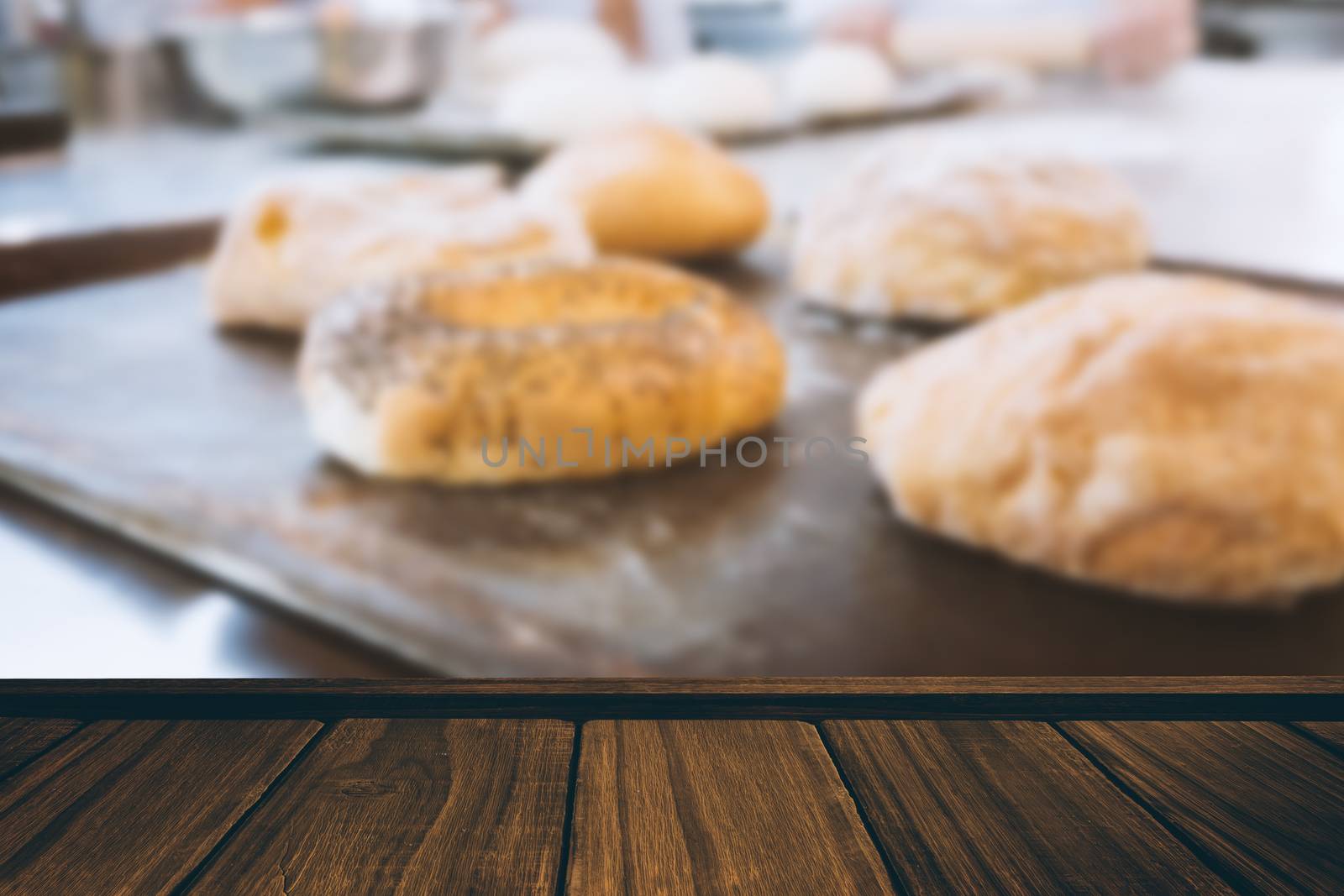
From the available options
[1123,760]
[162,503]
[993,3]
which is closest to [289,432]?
[162,503]

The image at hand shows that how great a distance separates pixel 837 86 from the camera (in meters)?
2.04

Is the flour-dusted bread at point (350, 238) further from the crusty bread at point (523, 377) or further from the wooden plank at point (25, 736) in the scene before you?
the wooden plank at point (25, 736)

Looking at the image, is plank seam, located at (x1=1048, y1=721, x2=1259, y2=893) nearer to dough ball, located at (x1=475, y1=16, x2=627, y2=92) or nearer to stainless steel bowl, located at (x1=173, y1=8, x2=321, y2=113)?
stainless steel bowl, located at (x1=173, y1=8, x2=321, y2=113)

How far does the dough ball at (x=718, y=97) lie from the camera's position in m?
2.20

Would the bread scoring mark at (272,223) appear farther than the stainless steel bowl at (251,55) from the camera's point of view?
No

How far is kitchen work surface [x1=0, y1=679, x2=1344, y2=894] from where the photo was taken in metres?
0.43

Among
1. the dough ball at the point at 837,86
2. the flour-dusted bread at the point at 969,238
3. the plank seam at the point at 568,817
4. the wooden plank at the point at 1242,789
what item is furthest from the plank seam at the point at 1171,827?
the dough ball at the point at 837,86

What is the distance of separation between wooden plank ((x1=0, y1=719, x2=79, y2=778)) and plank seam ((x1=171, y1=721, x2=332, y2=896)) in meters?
0.12

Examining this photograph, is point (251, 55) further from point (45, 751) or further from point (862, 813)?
point (862, 813)

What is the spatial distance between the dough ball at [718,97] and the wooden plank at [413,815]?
5.99 feet

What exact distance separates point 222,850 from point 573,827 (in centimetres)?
15

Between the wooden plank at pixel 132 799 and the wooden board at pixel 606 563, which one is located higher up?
the wooden plank at pixel 132 799

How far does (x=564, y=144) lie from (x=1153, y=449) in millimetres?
1524

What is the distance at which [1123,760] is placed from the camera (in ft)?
1.62
